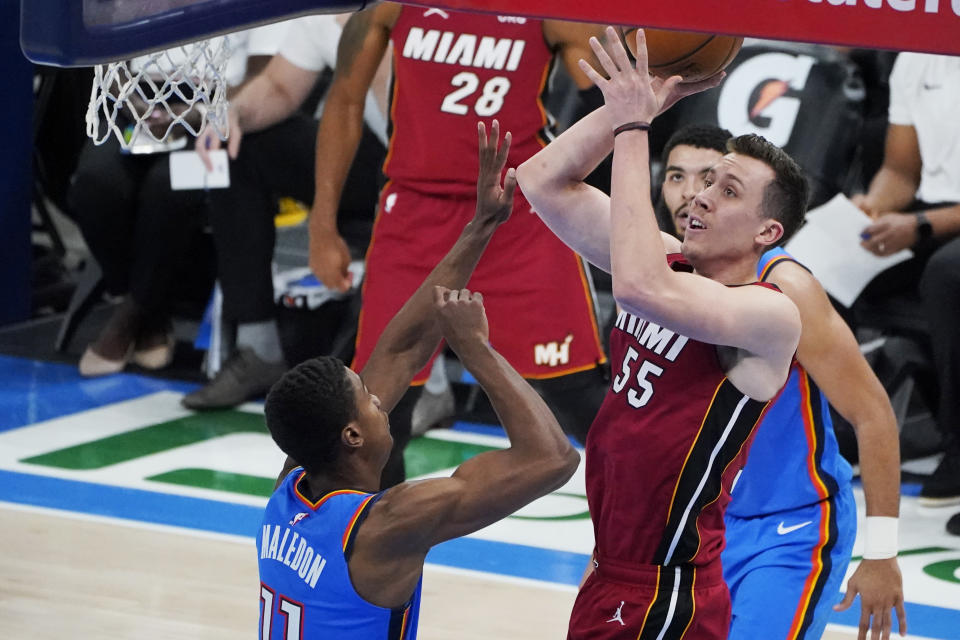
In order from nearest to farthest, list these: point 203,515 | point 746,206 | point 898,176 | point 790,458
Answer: point 746,206
point 790,458
point 203,515
point 898,176

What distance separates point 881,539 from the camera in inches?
127

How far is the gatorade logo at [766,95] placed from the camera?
21.6ft

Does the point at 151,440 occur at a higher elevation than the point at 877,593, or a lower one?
lower

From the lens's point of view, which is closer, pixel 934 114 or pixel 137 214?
pixel 934 114

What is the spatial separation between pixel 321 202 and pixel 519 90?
0.79 metres

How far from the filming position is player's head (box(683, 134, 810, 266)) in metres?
2.99

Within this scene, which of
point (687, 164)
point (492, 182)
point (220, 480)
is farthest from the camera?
point (220, 480)

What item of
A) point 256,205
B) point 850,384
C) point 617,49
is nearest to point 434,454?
point 256,205

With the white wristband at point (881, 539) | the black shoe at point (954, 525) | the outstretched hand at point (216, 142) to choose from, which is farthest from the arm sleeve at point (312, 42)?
the white wristband at point (881, 539)

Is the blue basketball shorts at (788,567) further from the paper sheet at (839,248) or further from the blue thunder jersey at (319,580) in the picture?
the paper sheet at (839,248)

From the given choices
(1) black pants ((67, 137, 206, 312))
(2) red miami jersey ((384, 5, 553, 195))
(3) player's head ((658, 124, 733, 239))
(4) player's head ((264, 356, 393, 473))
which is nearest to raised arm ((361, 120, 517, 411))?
(4) player's head ((264, 356, 393, 473))

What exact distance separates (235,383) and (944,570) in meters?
3.22

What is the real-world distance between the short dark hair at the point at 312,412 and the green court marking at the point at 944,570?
3014mm

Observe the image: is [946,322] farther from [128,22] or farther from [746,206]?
[128,22]
